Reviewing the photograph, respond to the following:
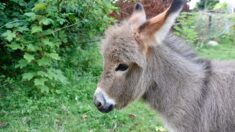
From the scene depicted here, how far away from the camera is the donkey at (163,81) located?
3145 millimetres

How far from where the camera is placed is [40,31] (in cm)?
539

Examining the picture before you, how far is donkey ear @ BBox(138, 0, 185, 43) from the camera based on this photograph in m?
2.93

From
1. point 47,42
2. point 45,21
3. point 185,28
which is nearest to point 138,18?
point 45,21

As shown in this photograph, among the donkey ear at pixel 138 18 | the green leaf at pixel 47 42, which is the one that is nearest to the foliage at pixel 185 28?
the green leaf at pixel 47 42

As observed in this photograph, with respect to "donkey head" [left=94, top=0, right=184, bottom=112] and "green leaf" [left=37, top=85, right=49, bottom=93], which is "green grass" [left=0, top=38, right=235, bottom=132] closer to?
"green leaf" [left=37, top=85, right=49, bottom=93]

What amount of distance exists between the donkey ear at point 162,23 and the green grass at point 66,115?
1.83m

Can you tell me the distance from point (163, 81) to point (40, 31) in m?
2.62

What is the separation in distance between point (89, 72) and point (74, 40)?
64cm

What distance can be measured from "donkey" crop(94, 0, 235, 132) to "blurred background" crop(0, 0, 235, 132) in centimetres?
132

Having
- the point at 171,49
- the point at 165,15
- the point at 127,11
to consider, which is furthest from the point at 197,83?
the point at 127,11

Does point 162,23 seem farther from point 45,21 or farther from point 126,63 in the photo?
point 45,21

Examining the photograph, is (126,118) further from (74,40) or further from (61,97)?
(74,40)

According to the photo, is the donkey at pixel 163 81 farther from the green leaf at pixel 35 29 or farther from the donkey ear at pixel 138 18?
the green leaf at pixel 35 29

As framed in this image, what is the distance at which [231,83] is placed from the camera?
324cm
